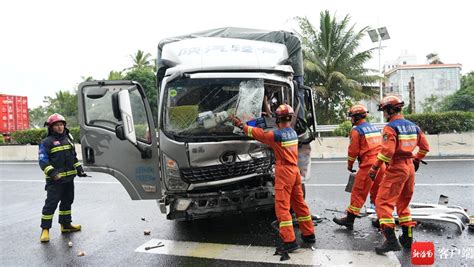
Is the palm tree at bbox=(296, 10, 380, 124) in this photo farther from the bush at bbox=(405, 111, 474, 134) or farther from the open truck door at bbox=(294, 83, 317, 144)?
the open truck door at bbox=(294, 83, 317, 144)

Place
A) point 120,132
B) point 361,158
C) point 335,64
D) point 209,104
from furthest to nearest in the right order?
1. point 335,64
2. point 361,158
3. point 209,104
4. point 120,132

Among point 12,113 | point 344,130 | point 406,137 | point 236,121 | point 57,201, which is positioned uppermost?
point 12,113

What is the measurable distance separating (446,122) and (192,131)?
10.1 m

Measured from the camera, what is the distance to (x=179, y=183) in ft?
13.8

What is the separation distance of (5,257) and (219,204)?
2684 millimetres

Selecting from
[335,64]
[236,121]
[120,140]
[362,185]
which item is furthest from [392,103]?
[335,64]

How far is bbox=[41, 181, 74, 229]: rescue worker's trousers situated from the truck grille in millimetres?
2078

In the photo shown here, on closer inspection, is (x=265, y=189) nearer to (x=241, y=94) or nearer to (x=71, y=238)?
(x=241, y=94)

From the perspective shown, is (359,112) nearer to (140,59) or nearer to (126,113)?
(126,113)

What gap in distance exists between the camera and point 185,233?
489 cm

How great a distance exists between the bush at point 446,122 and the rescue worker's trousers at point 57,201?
1062 cm

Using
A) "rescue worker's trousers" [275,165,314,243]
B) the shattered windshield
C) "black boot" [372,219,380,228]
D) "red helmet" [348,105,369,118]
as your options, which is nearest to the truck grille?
Answer: the shattered windshield

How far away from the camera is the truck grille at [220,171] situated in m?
4.18

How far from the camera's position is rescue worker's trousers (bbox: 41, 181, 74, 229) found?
4973mm
